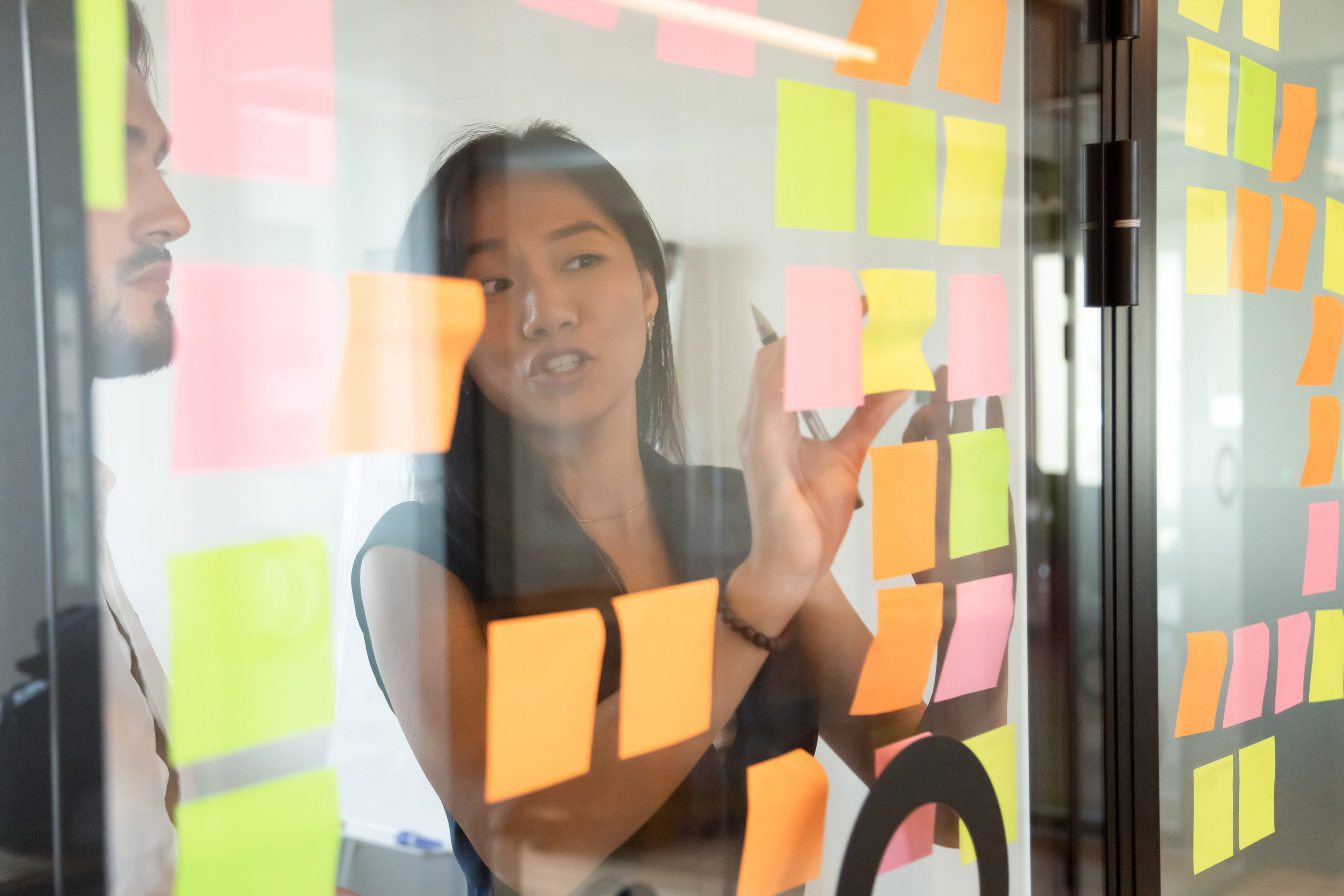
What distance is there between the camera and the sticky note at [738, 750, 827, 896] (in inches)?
31.6

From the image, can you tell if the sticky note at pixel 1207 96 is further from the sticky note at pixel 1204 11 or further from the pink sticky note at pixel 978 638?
the pink sticky note at pixel 978 638

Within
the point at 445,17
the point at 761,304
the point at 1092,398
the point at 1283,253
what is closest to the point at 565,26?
the point at 445,17

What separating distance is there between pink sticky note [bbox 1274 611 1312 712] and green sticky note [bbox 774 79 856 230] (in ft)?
3.04

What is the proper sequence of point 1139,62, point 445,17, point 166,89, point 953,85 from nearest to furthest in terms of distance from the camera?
point 166,89, point 445,17, point 953,85, point 1139,62

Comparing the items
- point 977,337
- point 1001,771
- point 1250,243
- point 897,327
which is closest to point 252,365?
point 897,327

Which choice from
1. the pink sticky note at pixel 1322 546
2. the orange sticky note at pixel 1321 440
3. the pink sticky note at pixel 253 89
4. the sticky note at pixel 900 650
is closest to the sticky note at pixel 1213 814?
the pink sticky note at pixel 1322 546

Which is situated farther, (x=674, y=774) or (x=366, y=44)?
(x=674, y=774)

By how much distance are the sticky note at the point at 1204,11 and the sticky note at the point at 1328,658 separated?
31.3 inches

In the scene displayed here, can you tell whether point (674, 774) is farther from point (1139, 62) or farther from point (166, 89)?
point (1139, 62)

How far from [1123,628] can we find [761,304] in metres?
0.65

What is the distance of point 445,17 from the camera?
58cm

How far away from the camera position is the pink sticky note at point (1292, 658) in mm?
1321

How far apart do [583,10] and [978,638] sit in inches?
28.1

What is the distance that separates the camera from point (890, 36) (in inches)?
35.3
